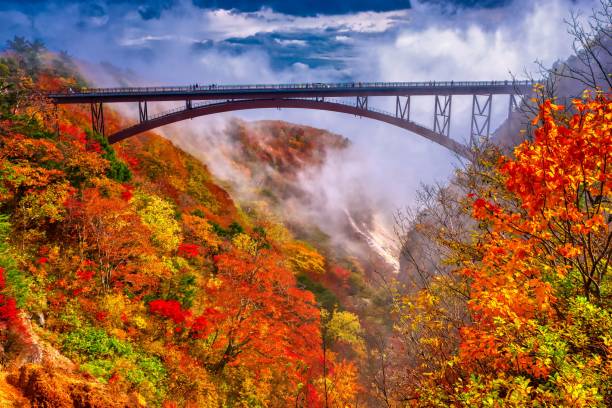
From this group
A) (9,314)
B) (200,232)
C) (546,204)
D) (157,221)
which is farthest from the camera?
(200,232)

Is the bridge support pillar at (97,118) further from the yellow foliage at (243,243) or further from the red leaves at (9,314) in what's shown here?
the red leaves at (9,314)

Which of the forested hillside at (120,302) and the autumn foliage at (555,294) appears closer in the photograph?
the autumn foliage at (555,294)

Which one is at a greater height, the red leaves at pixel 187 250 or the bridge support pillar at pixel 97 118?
the bridge support pillar at pixel 97 118

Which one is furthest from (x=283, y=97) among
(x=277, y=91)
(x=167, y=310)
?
(x=167, y=310)

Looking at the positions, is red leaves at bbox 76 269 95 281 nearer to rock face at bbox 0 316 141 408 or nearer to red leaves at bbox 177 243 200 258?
rock face at bbox 0 316 141 408

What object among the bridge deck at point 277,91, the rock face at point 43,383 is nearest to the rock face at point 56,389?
the rock face at point 43,383

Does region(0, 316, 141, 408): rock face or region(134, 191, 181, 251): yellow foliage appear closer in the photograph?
region(0, 316, 141, 408): rock face

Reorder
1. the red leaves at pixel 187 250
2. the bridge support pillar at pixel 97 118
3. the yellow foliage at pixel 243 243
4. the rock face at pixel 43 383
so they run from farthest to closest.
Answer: the bridge support pillar at pixel 97 118, the yellow foliage at pixel 243 243, the red leaves at pixel 187 250, the rock face at pixel 43 383

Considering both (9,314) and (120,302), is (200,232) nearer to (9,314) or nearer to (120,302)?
(120,302)

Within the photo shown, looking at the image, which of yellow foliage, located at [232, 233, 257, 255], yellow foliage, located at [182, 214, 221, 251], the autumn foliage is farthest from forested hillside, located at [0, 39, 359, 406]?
the autumn foliage

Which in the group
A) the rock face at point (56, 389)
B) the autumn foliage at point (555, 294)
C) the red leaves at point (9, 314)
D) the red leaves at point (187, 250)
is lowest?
the red leaves at point (187, 250)

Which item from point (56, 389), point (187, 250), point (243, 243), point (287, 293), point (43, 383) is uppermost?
point (43, 383)

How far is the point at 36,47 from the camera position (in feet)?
182

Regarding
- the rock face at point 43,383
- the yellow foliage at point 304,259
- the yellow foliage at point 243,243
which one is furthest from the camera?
the yellow foliage at point 304,259
